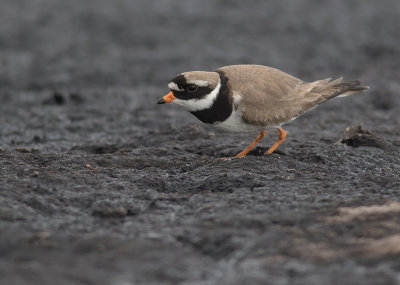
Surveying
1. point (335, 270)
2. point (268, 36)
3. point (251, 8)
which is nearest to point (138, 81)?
point (268, 36)

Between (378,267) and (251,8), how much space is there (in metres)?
11.9

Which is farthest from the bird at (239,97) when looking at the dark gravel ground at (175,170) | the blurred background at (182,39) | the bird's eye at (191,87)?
the blurred background at (182,39)

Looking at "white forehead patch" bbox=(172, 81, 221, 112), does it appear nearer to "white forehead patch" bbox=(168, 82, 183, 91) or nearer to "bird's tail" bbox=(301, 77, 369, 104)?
"white forehead patch" bbox=(168, 82, 183, 91)

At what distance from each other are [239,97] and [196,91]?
0.45m

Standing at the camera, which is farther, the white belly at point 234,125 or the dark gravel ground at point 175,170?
the white belly at point 234,125

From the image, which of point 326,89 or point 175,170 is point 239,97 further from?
point 326,89

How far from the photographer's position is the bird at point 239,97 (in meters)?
6.18

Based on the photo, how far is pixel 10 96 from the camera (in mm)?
10430

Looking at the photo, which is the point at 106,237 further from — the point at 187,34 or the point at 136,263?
the point at 187,34

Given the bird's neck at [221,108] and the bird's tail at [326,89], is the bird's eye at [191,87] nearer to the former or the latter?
the bird's neck at [221,108]

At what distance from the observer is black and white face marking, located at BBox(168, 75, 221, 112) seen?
6164 millimetres

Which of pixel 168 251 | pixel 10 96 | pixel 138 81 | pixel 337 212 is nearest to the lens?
pixel 168 251

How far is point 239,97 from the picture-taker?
6211 millimetres

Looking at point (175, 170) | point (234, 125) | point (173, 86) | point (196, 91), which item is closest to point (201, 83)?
point (196, 91)
